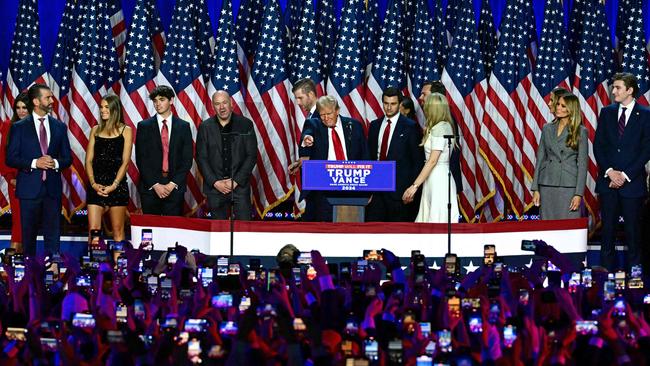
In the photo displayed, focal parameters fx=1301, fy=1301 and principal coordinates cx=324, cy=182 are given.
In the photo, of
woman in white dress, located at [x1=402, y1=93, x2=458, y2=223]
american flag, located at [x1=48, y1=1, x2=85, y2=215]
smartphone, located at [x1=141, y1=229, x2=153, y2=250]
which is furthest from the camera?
american flag, located at [x1=48, y1=1, x2=85, y2=215]

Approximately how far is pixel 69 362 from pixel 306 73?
883 centimetres

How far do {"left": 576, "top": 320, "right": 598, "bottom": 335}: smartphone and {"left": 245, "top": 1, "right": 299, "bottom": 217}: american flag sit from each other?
8.58 meters

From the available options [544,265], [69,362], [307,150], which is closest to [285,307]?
[69,362]

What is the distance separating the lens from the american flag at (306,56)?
38.7 feet

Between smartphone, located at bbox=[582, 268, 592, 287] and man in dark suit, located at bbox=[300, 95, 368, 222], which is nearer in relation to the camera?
smartphone, located at bbox=[582, 268, 592, 287]

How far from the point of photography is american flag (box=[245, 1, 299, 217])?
38.9 ft

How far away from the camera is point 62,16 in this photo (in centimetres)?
1240

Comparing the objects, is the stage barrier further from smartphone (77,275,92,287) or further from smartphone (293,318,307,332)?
smartphone (293,318,307,332)

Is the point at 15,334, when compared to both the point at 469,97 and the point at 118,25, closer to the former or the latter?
the point at 469,97

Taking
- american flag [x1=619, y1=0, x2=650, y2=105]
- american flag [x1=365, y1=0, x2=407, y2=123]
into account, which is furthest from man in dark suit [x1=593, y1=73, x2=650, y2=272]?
american flag [x1=365, y1=0, x2=407, y2=123]

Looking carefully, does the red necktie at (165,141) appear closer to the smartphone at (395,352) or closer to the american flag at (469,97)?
the american flag at (469,97)

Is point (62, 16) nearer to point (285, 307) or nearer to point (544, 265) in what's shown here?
point (544, 265)

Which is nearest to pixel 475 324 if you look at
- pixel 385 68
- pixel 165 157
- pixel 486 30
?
pixel 165 157

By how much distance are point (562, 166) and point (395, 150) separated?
48.5 inches
